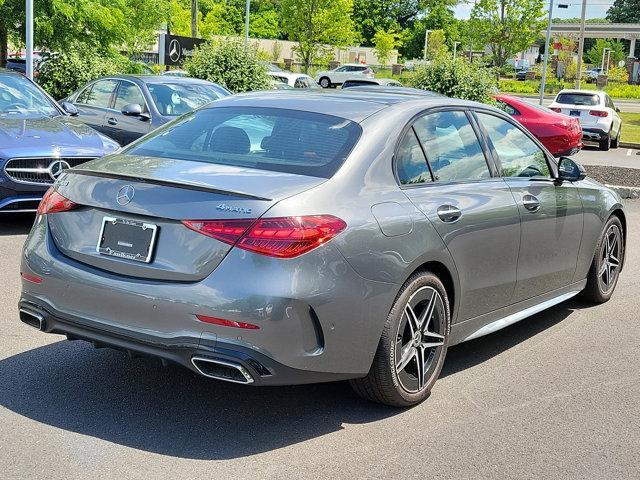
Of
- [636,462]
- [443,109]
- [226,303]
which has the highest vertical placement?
[443,109]

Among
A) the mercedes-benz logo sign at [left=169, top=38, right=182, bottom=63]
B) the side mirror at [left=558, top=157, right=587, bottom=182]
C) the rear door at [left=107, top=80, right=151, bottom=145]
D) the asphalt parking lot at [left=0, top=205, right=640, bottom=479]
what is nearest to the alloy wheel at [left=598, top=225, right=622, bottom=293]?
the side mirror at [left=558, top=157, right=587, bottom=182]

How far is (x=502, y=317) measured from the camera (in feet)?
18.4

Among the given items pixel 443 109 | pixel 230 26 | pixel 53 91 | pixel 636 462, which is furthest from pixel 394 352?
pixel 230 26

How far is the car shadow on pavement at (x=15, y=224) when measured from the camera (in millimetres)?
9322

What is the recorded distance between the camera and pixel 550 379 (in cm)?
537

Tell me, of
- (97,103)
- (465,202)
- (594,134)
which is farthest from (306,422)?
(594,134)

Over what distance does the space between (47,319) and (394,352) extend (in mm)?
1701

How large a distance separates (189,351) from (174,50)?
2449 cm

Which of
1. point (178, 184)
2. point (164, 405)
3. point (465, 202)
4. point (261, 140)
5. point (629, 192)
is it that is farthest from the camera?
point (629, 192)

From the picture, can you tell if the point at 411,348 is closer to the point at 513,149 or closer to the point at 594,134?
the point at 513,149

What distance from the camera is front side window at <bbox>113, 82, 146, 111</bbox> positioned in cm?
1323

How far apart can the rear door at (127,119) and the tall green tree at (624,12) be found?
131 metres

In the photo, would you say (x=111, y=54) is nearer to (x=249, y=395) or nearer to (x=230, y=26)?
(x=249, y=395)

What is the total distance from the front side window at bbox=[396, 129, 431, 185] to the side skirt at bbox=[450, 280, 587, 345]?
2.83 ft
